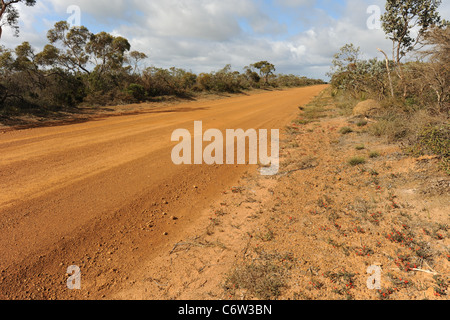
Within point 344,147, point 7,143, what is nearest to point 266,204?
point 344,147

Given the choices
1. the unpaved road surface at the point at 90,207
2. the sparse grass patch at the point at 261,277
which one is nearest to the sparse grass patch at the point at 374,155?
the unpaved road surface at the point at 90,207

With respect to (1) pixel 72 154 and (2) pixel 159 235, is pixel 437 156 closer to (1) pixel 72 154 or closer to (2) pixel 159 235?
(2) pixel 159 235

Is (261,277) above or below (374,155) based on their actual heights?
below

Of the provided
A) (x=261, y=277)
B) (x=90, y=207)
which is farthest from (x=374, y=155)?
(x=90, y=207)

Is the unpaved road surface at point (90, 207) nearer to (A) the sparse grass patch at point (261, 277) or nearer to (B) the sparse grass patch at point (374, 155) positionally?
(A) the sparse grass patch at point (261, 277)

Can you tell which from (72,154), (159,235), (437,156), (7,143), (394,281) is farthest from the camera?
(7,143)

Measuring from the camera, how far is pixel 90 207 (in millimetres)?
4320

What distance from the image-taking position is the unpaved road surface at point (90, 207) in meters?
2.96

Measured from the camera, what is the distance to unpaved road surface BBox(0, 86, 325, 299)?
296 centimetres

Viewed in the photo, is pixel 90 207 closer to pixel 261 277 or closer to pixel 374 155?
pixel 261 277

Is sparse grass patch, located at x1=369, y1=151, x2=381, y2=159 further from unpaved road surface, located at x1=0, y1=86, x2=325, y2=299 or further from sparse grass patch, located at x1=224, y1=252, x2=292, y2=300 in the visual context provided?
sparse grass patch, located at x1=224, y1=252, x2=292, y2=300

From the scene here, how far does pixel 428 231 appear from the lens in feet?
11.6

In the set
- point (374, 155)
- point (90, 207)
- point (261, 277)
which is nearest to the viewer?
point (261, 277)
